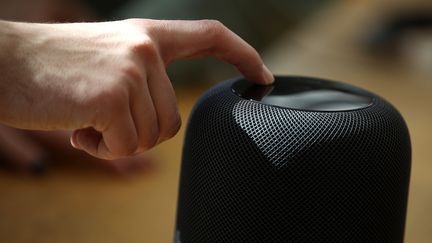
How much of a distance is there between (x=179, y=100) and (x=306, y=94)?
1.44 m

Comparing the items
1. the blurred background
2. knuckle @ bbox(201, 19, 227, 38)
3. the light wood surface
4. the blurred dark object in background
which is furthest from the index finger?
the blurred dark object in background

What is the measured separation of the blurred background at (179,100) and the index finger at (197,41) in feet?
2.41

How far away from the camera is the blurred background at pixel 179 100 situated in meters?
1.46

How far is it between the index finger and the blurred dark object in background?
7.75 feet

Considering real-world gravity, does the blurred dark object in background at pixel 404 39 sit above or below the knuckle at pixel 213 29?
below

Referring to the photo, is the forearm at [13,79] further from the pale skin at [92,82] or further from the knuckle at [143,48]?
the knuckle at [143,48]

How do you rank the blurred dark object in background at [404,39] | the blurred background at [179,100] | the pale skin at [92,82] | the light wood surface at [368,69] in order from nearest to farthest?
1. the pale skin at [92,82]
2. the blurred background at [179,100]
3. the light wood surface at [368,69]
4. the blurred dark object in background at [404,39]

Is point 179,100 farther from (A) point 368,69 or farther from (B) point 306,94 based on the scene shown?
(B) point 306,94

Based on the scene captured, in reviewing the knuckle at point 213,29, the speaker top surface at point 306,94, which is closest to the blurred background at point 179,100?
the speaker top surface at point 306,94

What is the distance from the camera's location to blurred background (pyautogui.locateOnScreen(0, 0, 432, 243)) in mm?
1463

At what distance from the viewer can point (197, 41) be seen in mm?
729

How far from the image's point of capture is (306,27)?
133 inches

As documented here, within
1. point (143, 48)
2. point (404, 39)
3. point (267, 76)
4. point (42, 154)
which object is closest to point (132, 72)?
point (143, 48)

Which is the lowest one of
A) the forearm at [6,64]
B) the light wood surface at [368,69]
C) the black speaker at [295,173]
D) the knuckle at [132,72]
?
the light wood surface at [368,69]
